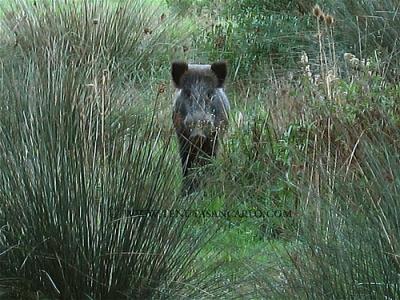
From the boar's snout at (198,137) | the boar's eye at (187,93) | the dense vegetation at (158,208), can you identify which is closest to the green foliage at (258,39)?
the boar's eye at (187,93)

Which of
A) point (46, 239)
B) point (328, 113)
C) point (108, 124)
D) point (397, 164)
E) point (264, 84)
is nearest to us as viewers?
point (397, 164)

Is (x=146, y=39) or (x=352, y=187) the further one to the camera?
(x=146, y=39)

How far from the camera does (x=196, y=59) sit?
9.33 m

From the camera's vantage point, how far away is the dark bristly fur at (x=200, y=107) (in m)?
6.15

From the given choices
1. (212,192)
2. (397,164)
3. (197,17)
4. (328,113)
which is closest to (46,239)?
(212,192)

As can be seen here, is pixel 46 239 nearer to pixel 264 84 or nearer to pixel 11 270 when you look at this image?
pixel 11 270

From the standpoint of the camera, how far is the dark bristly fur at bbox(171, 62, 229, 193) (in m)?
6.15

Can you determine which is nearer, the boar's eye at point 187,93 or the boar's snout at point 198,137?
the boar's snout at point 198,137

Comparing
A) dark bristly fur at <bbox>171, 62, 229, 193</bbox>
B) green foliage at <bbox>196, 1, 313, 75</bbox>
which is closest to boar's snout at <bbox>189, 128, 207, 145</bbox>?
dark bristly fur at <bbox>171, 62, 229, 193</bbox>

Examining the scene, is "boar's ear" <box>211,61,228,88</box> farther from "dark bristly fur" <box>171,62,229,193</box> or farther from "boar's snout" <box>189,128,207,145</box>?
"boar's snout" <box>189,128,207,145</box>

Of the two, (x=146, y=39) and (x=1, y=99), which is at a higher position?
(x=1, y=99)

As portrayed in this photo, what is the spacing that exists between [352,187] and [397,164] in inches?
7.8

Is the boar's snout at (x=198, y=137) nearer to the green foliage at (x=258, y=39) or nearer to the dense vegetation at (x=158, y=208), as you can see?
the dense vegetation at (x=158, y=208)

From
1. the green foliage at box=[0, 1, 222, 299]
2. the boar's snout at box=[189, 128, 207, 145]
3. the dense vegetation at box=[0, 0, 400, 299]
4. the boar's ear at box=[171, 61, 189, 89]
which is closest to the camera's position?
the dense vegetation at box=[0, 0, 400, 299]
